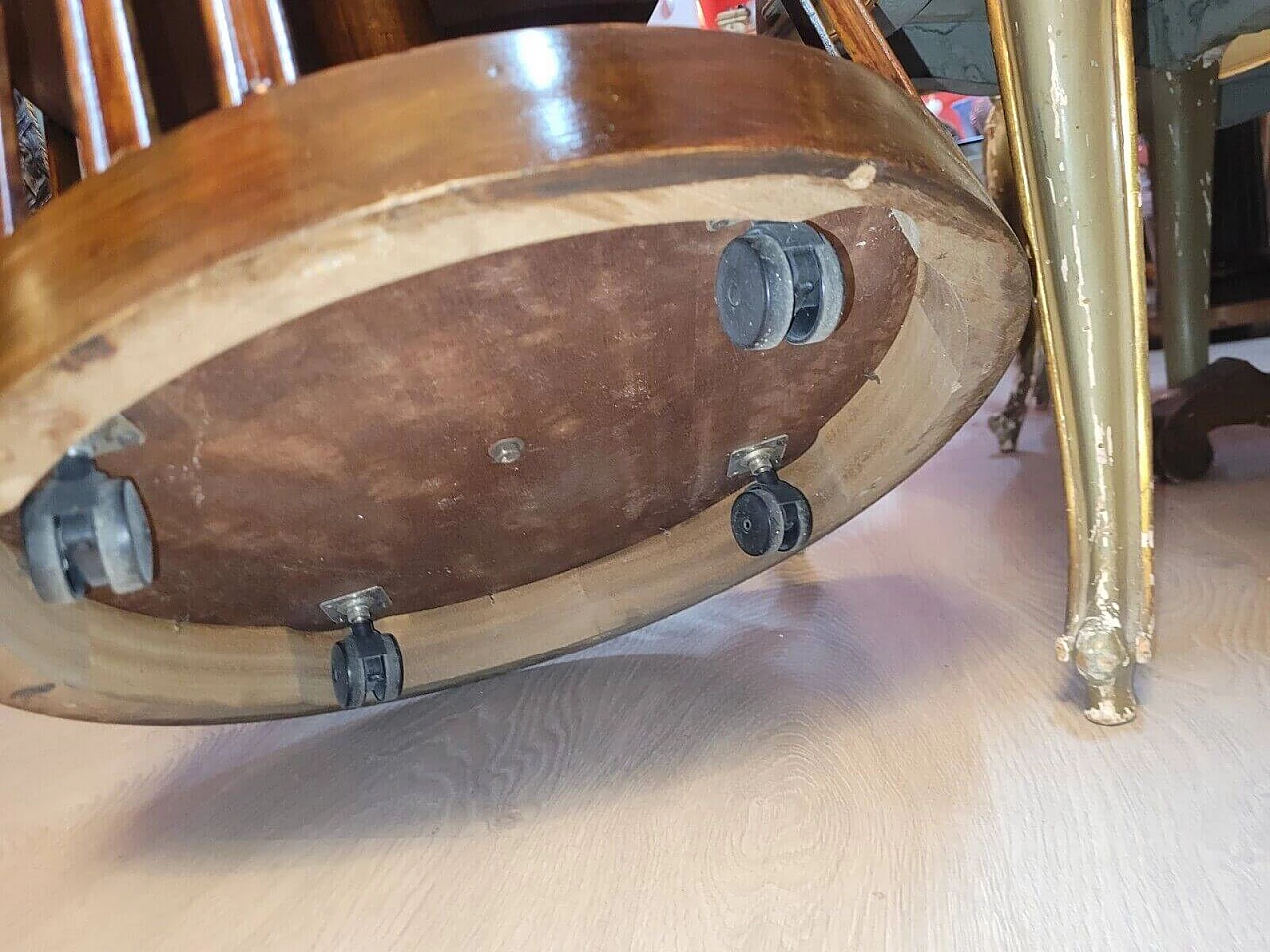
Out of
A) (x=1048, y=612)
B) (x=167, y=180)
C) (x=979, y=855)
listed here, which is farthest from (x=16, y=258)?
(x=1048, y=612)

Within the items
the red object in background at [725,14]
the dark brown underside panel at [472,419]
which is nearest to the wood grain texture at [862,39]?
the dark brown underside panel at [472,419]

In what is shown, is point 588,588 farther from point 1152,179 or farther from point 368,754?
point 1152,179

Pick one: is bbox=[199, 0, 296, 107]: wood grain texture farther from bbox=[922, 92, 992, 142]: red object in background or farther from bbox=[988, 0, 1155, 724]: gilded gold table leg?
bbox=[922, 92, 992, 142]: red object in background

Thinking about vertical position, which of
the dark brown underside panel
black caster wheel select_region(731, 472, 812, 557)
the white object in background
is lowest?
black caster wheel select_region(731, 472, 812, 557)

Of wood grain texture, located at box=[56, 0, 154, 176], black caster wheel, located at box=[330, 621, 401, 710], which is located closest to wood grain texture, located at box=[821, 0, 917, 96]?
wood grain texture, located at box=[56, 0, 154, 176]

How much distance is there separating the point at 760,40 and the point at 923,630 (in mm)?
631

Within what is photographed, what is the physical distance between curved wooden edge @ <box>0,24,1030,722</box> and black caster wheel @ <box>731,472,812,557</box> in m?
0.12

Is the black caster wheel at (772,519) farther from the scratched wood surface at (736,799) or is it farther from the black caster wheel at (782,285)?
the black caster wheel at (782,285)

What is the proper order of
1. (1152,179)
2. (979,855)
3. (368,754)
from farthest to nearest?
(1152,179), (368,754), (979,855)

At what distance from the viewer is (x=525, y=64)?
35 cm

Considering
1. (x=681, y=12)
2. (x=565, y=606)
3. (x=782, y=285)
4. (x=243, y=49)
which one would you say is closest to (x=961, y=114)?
(x=681, y=12)

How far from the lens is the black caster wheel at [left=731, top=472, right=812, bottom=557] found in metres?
0.71

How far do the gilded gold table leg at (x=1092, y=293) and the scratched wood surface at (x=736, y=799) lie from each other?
0.07m

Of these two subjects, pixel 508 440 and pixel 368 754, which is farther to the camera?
pixel 368 754
